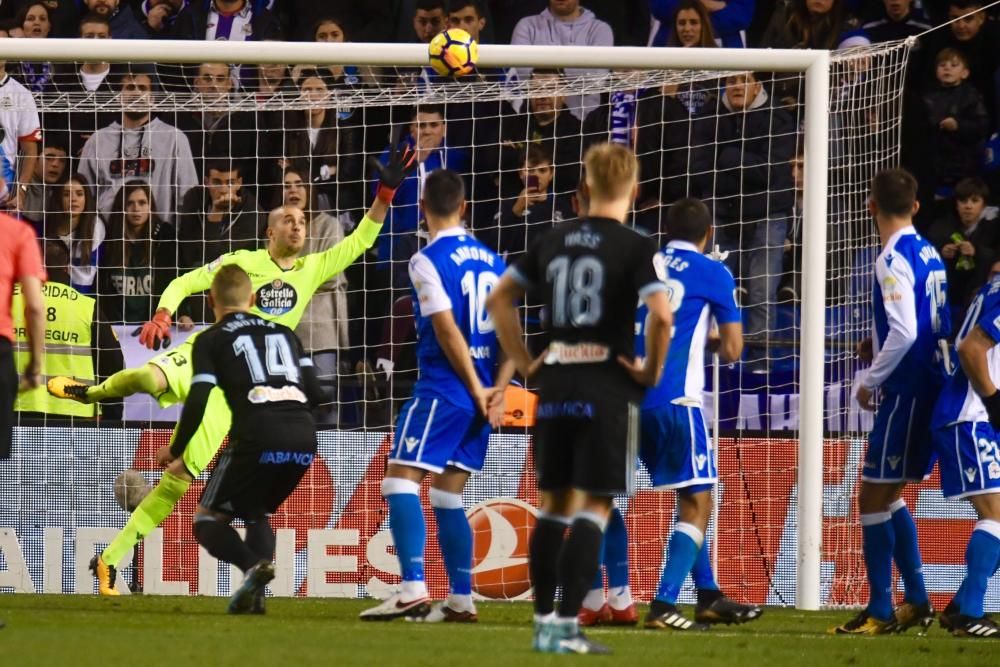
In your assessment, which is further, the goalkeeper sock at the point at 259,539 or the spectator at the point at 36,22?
the spectator at the point at 36,22

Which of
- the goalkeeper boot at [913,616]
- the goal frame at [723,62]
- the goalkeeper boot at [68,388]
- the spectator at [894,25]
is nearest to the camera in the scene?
the goalkeeper boot at [913,616]

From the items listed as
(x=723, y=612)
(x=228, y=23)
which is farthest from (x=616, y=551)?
(x=228, y=23)

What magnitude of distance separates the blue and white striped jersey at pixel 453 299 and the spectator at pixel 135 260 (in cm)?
397

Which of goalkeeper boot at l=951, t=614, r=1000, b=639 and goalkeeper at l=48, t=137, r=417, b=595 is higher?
goalkeeper at l=48, t=137, r=417, b=595

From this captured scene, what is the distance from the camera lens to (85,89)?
12594mm

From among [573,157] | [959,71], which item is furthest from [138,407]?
[959,71]

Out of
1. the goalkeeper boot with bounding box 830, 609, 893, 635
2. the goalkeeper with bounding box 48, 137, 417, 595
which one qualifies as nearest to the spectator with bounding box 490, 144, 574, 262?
the goalkeeper with bounding box 48, 137, 417, 595

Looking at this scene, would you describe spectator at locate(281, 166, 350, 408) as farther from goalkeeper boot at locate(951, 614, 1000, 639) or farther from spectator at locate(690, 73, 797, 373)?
goalkeeper boot at locate(951, 614, 1000, 639)

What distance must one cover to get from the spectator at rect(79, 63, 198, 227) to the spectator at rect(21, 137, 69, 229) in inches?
5.8

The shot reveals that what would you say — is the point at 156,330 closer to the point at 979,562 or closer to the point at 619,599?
the point at 619,599

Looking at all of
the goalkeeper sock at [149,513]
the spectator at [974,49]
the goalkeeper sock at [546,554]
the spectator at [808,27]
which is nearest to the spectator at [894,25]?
the spectator at [974,49]

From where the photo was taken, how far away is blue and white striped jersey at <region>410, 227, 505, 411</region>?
294 inches

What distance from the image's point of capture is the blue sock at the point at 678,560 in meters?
7.30

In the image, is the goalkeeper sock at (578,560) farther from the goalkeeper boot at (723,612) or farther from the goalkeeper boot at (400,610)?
the goalkeeper boot at (723,612)
